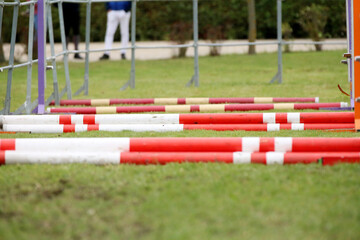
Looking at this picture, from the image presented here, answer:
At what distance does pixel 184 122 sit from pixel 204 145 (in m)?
1.52

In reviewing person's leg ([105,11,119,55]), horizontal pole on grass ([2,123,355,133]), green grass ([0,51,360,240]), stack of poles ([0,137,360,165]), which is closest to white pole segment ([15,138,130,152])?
stack of poles ([0,137,360,165])

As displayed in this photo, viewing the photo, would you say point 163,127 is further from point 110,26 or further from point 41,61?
point 110,26

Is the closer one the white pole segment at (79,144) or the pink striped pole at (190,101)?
the white pole segment at (79,144)

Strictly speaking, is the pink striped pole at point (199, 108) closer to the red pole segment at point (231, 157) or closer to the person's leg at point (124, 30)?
the red pole segment at point (231, 157)

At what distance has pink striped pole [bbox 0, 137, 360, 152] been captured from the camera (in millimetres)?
3740

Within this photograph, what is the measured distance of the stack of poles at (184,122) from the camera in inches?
198

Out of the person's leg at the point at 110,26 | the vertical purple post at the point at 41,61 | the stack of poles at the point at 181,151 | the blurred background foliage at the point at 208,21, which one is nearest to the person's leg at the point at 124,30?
the person's leg at the point at 110,26

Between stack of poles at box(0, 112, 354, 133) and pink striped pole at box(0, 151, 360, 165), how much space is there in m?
1.28

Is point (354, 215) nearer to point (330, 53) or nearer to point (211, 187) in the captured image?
point (211, 187)

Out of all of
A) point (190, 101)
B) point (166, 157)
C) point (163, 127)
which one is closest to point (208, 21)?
point (190, 101)

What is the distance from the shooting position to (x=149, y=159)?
362 centimetres

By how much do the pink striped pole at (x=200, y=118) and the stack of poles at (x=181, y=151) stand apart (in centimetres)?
141

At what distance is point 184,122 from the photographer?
17.3 feet

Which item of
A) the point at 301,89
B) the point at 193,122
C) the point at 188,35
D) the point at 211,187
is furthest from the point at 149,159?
the point at 188,35
